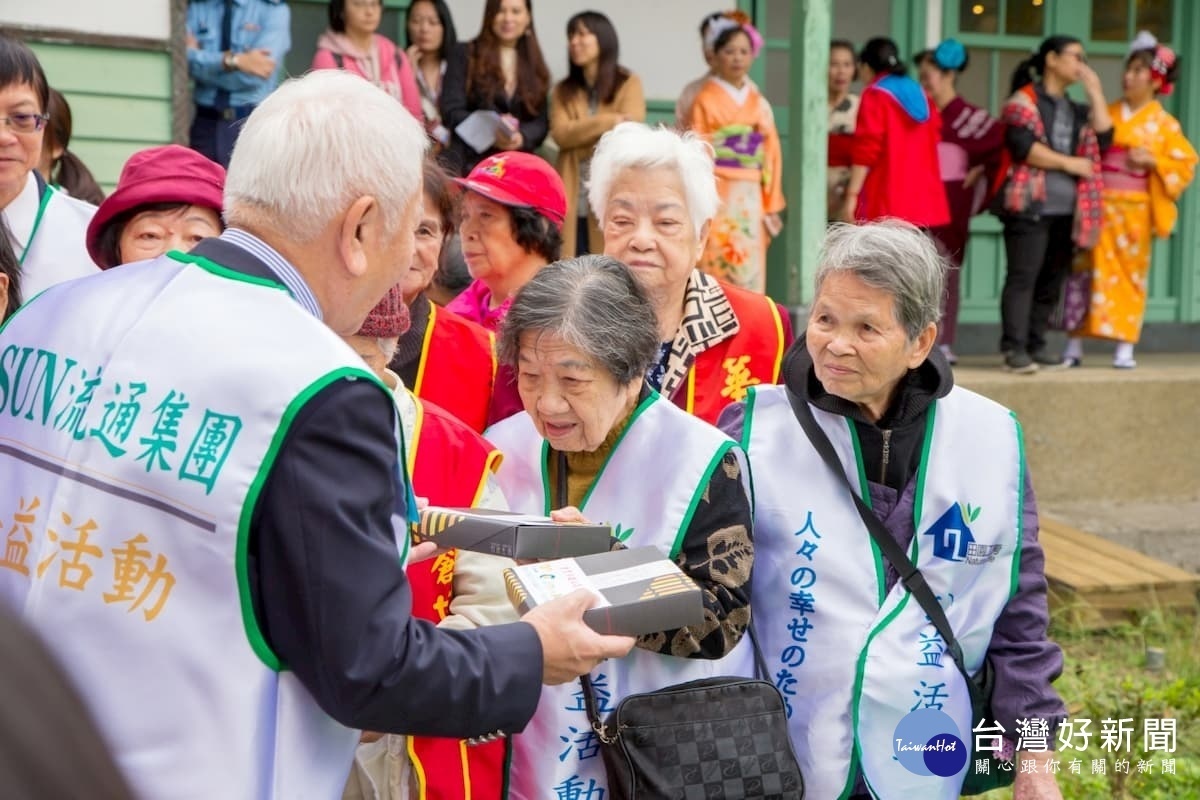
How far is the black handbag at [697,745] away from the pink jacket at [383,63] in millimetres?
4371

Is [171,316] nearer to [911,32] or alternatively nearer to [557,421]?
[557,421]

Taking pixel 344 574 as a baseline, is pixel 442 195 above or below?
above

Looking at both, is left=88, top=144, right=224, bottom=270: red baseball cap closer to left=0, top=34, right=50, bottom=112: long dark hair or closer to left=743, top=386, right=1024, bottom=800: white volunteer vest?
left=0, top=34, right=50, bottom=112: long dark hair

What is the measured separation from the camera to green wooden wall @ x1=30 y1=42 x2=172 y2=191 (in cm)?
589

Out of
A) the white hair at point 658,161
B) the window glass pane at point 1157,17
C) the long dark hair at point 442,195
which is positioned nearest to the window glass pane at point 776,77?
the window glass pane at point 1157,17

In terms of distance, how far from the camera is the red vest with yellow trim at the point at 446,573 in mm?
2363

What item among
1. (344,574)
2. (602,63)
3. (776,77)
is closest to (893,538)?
(344,574)

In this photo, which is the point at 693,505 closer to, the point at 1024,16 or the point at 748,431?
the point at 748,431

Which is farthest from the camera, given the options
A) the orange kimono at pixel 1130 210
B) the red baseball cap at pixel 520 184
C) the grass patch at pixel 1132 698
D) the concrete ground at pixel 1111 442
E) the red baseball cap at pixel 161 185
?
the orange kimono at pixel 1130 210

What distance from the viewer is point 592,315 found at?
2508 mm

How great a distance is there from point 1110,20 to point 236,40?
239 inches

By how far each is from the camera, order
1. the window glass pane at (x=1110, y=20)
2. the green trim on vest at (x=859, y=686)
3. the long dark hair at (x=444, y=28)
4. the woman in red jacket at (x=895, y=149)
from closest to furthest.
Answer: the green trim on vest at (x=859, y=686) < the long dark hair at (x=444, y=28) < the woman in red jacket at (x=895, y=149) < the window glass pane at (x=1110, y=20)

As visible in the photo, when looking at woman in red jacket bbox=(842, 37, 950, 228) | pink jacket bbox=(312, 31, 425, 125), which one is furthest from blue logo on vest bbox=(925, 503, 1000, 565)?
woman in red jacket bbox=(842, 37, 950, 228)

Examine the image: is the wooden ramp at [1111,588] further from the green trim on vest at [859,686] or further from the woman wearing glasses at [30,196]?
the woman wearing glasses at [30,196]
